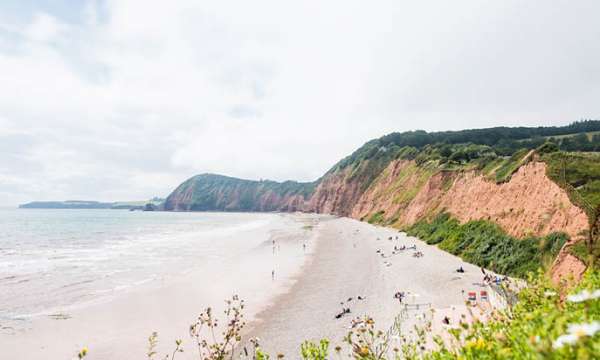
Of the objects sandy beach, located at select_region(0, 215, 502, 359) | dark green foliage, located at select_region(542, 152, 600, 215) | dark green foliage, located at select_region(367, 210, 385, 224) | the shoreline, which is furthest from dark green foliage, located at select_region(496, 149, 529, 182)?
dark green foliage, located at select_region(367, 210, 385, 224)

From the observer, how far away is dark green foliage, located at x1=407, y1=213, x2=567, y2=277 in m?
22.7

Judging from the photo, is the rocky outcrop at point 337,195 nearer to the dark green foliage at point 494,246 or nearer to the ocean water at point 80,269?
the ocean water at point 80,269

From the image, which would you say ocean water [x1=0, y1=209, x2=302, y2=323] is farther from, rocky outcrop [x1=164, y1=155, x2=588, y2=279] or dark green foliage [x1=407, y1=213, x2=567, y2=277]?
rocky outcrop [x1=164, y1=155, x2=588, y2=279]

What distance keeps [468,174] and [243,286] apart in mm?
34260

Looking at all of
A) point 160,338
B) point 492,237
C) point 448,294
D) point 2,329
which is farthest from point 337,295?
point 2,329

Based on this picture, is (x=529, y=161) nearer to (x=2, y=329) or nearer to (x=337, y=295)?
(x=337, y=295)

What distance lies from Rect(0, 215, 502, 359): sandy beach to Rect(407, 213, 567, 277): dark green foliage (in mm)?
1674

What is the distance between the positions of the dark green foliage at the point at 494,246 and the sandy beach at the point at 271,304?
167 centimetres

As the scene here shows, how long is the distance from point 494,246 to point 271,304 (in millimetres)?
18802

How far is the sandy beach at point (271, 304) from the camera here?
16844mm

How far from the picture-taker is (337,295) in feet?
78.2

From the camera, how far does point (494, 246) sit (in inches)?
1121

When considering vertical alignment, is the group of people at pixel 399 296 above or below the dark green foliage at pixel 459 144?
below

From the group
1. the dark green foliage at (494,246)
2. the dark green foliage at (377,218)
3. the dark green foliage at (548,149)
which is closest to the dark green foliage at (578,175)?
the dark green foliage at (548,149)
